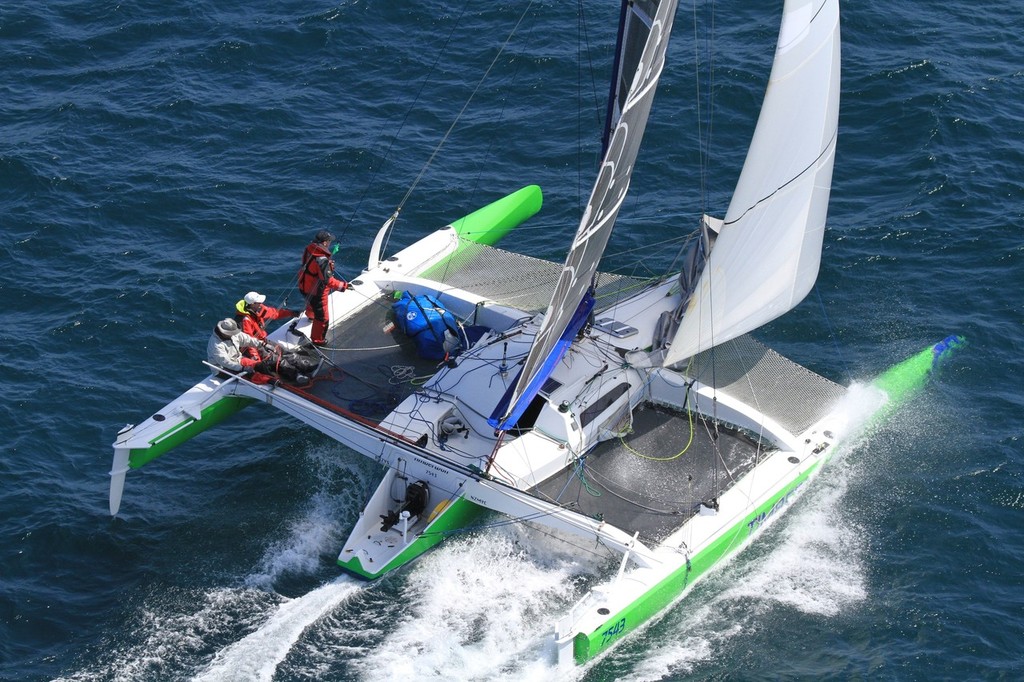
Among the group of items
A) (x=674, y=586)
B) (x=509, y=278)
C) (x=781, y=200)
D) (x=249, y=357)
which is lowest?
(x=674, y=586)

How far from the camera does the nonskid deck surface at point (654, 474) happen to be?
13.9 m

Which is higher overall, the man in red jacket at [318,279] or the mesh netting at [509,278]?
the man in red jacket at [318,279]

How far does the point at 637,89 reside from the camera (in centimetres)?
1274

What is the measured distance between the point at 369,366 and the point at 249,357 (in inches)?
56.7

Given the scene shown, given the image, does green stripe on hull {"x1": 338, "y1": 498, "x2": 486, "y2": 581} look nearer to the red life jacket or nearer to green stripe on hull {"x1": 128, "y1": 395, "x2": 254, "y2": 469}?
green stripe on hull {"x1": 128, "y1": 395, "x2": 254, "y2": 469}

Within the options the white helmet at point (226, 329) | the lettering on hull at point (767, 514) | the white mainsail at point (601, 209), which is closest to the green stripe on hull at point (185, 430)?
the white helmet at point (226, 329)

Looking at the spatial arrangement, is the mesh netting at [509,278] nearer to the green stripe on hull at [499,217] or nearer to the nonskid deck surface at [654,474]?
the green stripe on hull at [499,217]

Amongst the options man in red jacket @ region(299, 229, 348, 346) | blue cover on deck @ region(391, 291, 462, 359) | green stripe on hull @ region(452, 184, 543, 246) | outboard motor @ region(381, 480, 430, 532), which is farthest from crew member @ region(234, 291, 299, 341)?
green stripe on hull @ region(452, 184, 543, 246)

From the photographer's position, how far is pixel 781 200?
1412 centimetres

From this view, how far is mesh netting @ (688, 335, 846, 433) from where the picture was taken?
599 inches

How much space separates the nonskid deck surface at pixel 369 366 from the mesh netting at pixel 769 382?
3.23 meters

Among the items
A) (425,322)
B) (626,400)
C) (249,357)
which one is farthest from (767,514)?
(249,357)

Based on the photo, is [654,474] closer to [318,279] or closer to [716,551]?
[716,551]

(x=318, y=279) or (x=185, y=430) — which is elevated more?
(x=318, y=279)
